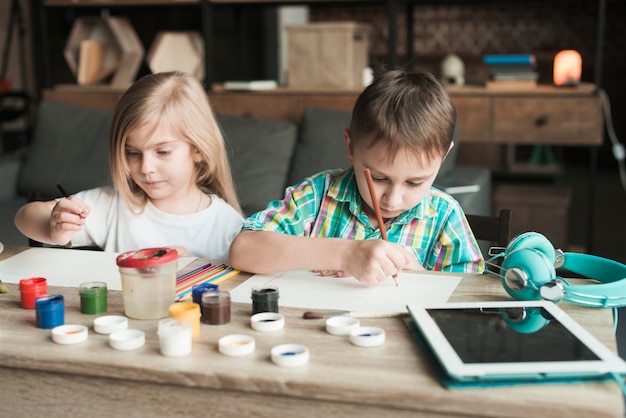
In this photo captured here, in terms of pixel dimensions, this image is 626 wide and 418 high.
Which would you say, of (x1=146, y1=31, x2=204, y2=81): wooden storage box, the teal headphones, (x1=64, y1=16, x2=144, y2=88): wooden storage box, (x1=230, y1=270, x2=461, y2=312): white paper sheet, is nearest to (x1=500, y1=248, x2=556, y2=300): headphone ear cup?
the teal headphones

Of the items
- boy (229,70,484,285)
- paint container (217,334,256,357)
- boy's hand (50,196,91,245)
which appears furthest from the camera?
boy's hand (50,196,91,245)

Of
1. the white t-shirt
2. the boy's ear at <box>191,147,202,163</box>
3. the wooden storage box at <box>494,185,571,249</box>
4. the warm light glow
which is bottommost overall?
the wooden storage box at <box>494,185,571,249</box>

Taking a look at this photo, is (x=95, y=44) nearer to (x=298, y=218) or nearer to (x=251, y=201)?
(x=251, y=201)

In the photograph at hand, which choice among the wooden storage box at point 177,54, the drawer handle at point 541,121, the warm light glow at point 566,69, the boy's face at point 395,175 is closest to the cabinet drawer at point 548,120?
the drawer handle at point 541,121

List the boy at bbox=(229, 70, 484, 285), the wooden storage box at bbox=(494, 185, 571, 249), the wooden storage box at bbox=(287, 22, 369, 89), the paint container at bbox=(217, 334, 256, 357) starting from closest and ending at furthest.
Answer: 1. the paint container at bbox=(217, 334, 256, 357)
2. the boy at bbox=(229, 70, 484, 285)
3. the wooden storage box at bbox=(287, 22, 369, 89)
4. the wooden storage box at bbox=(494, 185, 571, 249)

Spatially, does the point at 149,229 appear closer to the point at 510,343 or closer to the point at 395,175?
the point at 395,175

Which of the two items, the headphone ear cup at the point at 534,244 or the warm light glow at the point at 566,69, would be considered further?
the warm light glow at the point at 566,69

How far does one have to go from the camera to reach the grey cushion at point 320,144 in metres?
2.96

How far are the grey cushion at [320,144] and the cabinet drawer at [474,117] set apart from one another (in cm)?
55

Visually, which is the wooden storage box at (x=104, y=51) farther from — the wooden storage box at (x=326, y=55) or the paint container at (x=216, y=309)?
the paint container at (x=216, y=309)

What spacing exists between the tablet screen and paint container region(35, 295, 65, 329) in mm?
513

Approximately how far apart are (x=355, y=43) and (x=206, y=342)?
2713 mm

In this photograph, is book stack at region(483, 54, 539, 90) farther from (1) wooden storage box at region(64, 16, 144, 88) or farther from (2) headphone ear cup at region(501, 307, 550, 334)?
(2) headphone ear cup at region(501, 307, 550, 334)

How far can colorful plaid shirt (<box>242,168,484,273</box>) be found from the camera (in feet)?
4.63
